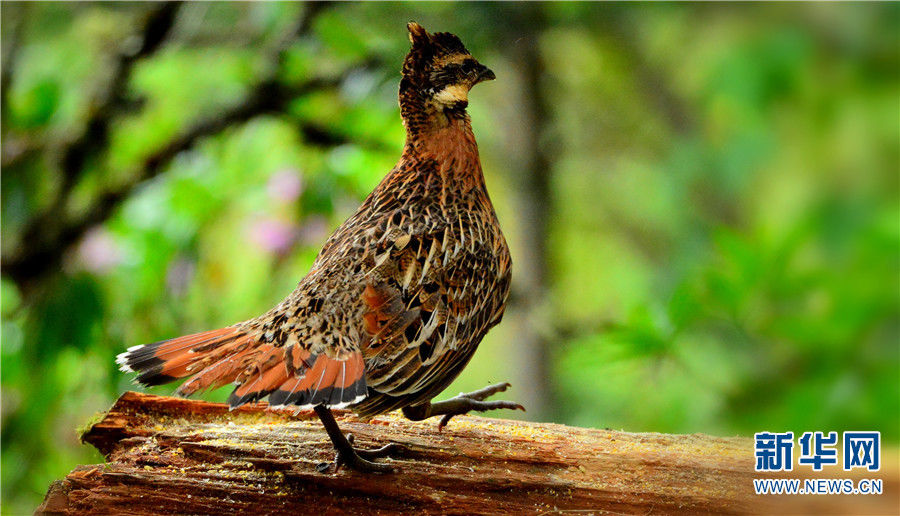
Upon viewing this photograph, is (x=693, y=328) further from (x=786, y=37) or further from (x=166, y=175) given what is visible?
(x=166, y=175)

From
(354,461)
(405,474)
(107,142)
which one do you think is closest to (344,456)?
(354,461)

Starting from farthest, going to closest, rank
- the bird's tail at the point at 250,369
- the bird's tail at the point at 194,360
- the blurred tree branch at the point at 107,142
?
1. the blurred tree branch at the point at 107,142
2. the bird's tail at the point at 194,360
3. the bird's tail at the point at 250,369

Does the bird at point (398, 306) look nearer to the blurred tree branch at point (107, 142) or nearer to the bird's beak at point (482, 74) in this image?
the bird's beak at point (482, 74)

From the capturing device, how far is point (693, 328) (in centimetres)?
461

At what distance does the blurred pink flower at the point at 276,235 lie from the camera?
5.39 meters

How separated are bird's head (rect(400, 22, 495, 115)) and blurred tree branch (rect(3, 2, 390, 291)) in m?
1.82

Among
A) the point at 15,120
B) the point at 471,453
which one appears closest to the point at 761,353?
the point at 471,453

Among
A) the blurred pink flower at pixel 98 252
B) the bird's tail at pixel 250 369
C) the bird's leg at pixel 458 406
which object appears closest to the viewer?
the bird's tail at pixel 250 369

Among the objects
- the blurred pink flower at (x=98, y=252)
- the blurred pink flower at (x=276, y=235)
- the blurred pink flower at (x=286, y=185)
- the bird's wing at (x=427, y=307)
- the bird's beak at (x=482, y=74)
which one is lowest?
the bird's wing at (x=427, y=307)

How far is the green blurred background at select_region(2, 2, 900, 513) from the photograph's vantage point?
4.16 meters

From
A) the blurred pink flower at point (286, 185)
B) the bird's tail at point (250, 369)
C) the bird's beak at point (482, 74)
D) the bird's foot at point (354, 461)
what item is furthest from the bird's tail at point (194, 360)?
the blurred pink flower at point (286, 185)

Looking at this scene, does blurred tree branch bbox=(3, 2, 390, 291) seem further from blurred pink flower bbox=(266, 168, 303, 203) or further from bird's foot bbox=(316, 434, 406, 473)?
bird's foot bbox=(316, 434, 406, 473)

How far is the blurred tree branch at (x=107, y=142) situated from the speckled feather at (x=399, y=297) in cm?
187

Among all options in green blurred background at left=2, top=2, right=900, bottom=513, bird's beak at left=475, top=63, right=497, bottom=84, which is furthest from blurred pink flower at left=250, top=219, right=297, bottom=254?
bird's beak at left=475, top=63, right=497, bottom=84
